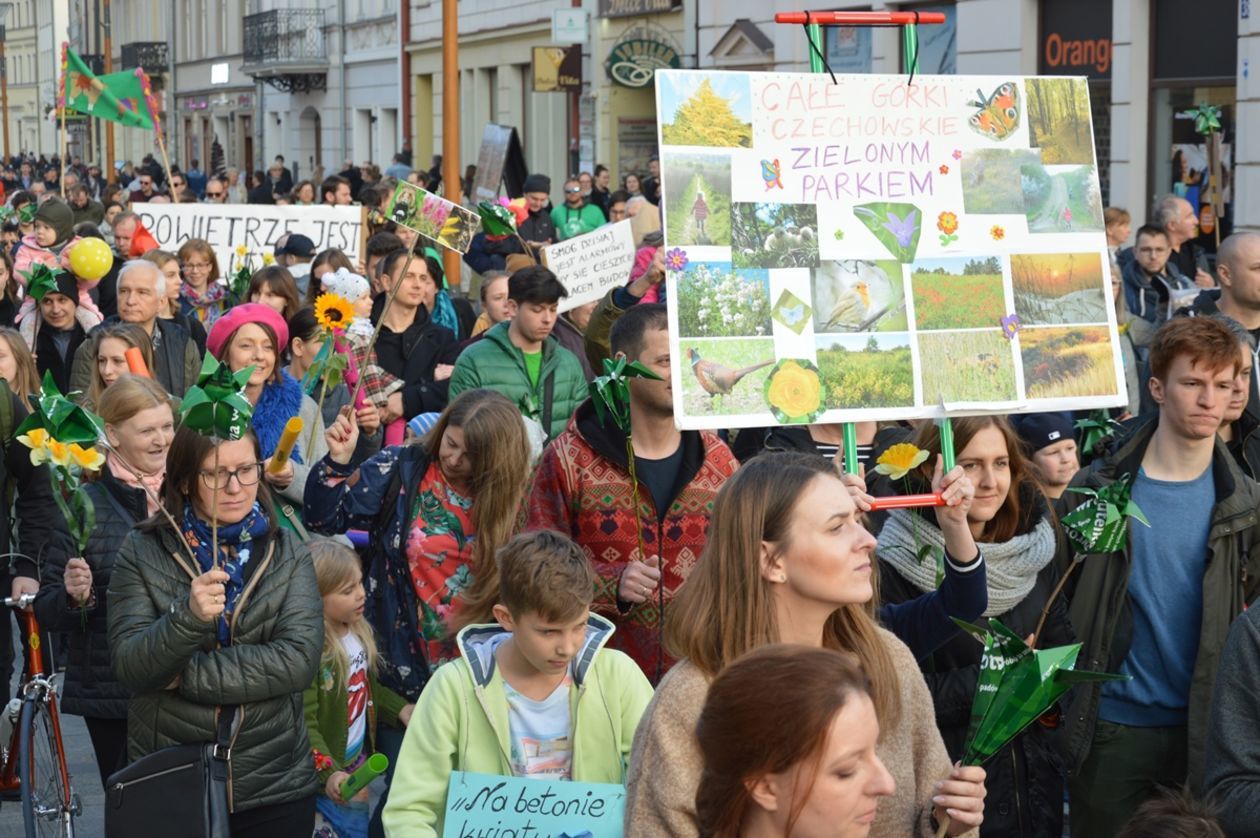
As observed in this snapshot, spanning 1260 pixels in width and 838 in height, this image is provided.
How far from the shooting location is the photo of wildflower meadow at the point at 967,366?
4.95 meters

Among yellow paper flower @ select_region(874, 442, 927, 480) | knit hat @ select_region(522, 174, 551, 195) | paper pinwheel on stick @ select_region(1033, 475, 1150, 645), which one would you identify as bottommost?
paper pinwheel on stick @ select_region(1033, 475, 1150, 645)

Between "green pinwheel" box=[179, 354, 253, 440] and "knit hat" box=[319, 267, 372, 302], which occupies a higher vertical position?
"knit hat" box=[319, 267, 372, 302]

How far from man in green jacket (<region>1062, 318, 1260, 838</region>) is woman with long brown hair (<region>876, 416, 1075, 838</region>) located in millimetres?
144

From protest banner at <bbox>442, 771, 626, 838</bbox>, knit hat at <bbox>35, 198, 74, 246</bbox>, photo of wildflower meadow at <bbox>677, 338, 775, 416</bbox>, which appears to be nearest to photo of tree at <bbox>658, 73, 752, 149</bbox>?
photo of wildflower meadow at <bbox>677, 338, 775, 416</bbox>

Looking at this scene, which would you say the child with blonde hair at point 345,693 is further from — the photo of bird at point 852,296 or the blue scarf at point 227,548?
the photo of bird at point 852,296

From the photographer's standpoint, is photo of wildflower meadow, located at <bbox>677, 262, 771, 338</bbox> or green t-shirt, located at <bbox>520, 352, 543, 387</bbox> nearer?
photo of wildflower meadow, located at <bbox>677, 262, 771, 338</bbox>

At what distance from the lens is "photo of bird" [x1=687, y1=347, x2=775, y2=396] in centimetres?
474

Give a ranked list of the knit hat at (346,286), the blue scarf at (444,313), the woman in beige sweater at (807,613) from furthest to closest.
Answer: the blue scarf at (444,313) < the knit hat at (346,286) < the woman in beige sweater at (807,613)

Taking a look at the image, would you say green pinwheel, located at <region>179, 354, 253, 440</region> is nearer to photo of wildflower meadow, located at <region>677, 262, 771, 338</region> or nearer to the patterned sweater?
the patterned sweater

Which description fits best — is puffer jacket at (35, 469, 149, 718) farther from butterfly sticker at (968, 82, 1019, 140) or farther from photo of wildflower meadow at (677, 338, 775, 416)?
butterfly sticker at (968, 82, 1019, 140)

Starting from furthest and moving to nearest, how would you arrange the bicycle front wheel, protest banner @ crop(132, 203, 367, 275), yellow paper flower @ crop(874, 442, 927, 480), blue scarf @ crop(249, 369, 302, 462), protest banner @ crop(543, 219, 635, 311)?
1. protest banner @ crop(132, 203, 367, 275)
2. protest banner @ crop(543, 219, 635, 311)
3. blue scarf @ crop(249, 369, 302, 462)
4. the bicycle front wheel
5. yellow paper flower @ crop(874, 442, 927, 480)

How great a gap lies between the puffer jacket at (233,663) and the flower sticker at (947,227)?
181 centimetres

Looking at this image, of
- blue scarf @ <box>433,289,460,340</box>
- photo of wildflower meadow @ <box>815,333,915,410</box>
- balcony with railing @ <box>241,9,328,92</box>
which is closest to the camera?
photo of wildflower meadow @ <box>815,333,915,410</box>

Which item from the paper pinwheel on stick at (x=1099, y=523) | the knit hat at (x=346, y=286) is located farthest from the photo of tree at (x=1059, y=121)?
the knit hat at (x=346, y=286)
